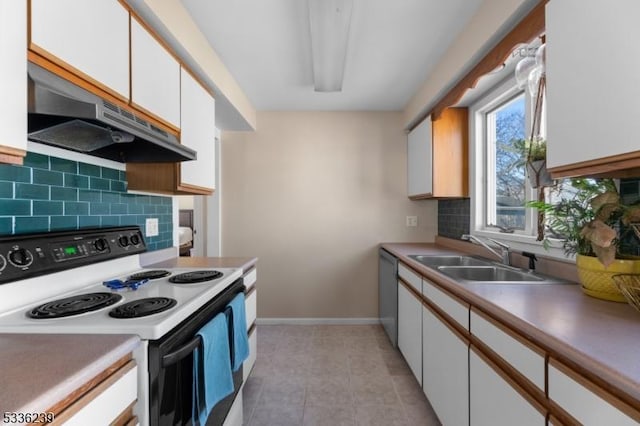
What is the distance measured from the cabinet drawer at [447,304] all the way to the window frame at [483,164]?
681 mm

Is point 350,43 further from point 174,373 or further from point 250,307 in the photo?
point 174,373

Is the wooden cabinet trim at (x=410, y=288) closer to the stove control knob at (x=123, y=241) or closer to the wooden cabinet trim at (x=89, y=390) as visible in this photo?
the wooden cabinet trim at (x=89, y=390)

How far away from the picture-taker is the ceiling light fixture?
1524mm

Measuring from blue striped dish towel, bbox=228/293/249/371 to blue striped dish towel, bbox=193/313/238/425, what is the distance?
0.59 feet

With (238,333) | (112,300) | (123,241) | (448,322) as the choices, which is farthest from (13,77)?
(448,322)

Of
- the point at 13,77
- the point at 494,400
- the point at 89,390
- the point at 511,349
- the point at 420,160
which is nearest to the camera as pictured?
the point at 89,390

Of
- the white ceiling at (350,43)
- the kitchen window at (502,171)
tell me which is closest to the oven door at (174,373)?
the white ceiling at (350,43)

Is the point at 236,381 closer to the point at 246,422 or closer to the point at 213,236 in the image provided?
the point at 246,422

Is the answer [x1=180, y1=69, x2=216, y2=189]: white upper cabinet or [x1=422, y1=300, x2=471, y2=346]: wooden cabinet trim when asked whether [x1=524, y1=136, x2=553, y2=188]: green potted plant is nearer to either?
[x1=422, y1=300, x2=471, y2=346]: wooden cabinet trim

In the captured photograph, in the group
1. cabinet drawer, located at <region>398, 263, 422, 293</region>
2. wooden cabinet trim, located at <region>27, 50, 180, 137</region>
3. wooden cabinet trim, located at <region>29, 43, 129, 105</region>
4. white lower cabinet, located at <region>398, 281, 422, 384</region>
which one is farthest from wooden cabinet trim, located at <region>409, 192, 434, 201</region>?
wooden cabinet trim, located at <region>29, 43, 129, 105</region>

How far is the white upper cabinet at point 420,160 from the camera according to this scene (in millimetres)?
2668

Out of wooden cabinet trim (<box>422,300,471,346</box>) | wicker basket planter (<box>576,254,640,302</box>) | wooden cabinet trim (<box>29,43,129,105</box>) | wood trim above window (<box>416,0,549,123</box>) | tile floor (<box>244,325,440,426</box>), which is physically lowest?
tile floor (<box>244,325,440,426</box>)

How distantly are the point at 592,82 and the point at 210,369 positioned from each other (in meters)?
1.62

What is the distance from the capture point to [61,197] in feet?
4.24
